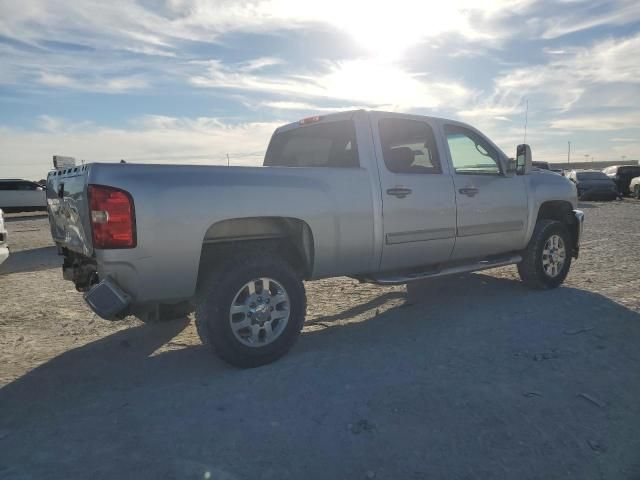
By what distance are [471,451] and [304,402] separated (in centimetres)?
107

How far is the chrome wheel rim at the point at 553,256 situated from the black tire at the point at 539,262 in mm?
37

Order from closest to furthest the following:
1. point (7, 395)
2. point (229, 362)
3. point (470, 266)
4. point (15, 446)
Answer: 1. point (15, 446)
2. point (7, 395)
3. point (229, 362)
4. point (470, 266)

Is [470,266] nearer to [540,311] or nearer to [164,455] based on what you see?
[540,311]

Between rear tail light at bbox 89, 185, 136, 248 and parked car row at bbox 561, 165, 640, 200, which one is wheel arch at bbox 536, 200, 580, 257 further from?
parked car row at bbox 561, 165, 640, 200

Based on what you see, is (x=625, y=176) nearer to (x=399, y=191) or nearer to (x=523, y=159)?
(x=523, y=159)

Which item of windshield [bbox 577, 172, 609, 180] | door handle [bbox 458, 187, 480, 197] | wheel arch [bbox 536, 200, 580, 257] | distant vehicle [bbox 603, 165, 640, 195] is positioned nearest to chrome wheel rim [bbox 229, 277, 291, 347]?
door handle [bbox 458, 187, 480, 197]

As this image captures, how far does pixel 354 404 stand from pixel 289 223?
1586 mm

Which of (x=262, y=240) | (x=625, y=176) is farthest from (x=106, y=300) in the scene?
(x=625, y=176)

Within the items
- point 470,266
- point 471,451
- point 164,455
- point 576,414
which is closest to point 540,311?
Result: point 470,266

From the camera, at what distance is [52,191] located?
13.3 ft

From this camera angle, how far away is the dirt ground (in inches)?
97.7

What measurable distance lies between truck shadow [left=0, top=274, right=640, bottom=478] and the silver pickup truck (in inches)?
19.2

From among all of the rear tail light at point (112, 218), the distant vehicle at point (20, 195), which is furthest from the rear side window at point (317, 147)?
the distant vehicle at point (20, 195)

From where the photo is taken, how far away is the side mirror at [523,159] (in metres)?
5.40
